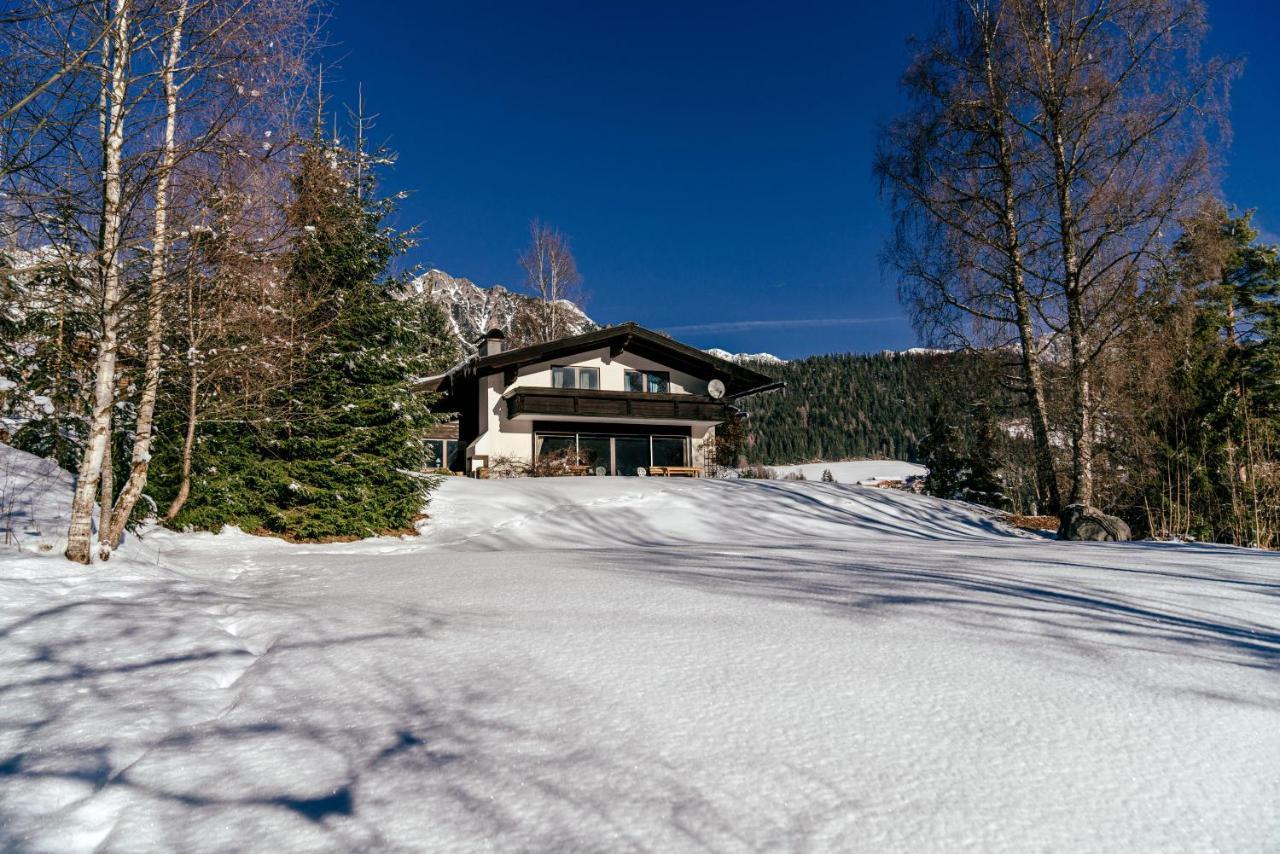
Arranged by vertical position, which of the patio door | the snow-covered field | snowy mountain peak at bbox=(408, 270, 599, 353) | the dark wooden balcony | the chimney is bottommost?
the snow-covered field

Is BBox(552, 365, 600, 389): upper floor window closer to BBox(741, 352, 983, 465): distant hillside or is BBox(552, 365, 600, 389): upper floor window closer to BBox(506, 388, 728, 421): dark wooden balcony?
BBox(506, 388, 728, 421): dark wooden balcony

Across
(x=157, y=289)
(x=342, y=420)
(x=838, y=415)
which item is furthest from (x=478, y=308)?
(x=157, y=289)

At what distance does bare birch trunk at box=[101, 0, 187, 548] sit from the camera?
463 cm

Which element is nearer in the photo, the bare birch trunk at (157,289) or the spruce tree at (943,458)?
the bare birch trunk at (157,289)

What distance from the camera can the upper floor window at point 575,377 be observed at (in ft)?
73.3

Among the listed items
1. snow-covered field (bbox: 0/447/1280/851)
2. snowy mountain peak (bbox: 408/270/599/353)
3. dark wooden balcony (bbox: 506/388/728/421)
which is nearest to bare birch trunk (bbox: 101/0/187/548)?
snow-covered field (bbox: 0/447/1280/851)

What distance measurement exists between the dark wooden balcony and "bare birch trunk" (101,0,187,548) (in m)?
14.8

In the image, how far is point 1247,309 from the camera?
69.3ft

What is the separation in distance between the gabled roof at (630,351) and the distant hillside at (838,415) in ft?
129

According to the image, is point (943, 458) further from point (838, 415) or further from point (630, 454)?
point (838, 415)

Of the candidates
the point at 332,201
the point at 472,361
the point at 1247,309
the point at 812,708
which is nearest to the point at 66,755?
the point at 812,708

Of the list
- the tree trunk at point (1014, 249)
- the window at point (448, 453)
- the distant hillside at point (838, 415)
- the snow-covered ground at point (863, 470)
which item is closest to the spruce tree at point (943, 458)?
the snow-covered ground at point (863, 470)

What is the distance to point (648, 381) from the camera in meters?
23.5

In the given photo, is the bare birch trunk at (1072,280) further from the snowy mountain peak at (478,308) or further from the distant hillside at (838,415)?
the distant hillside at (838,415)
